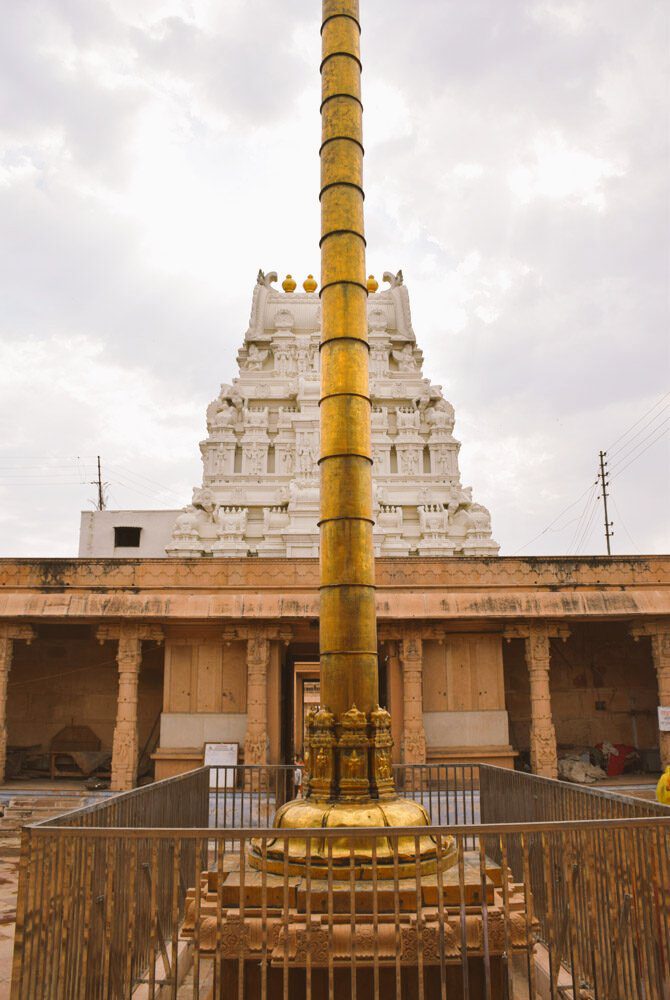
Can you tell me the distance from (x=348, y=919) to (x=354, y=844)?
1.57ft

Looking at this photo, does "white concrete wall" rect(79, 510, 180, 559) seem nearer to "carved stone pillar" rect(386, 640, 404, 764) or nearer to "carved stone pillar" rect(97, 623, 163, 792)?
"carved stone pillar" rect(97, 623, 163, 792)

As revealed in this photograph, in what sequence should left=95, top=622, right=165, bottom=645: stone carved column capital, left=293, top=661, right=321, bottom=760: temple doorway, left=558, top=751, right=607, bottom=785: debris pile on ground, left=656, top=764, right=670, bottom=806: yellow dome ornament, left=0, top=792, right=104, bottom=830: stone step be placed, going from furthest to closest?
left=293, top=661, right=321, bottom=760: temple doorway
left=558, top=751, right=607, bottom=785: debris pile on ground
left=95, top=622, right=165, bottom=645: stone carved column capital
left=0, top=792, right=104, bottom=830: stone step
left=656, top=764, right=670, bottom=806: yellow dome ornament

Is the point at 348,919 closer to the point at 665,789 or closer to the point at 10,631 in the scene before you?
the point at 665,789

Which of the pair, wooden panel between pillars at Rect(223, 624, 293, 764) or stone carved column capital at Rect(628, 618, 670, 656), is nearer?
wooden panel between pillars at Rect(223, 624, 293, 764)

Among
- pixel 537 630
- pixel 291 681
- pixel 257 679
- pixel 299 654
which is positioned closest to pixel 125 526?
pixel 291 681

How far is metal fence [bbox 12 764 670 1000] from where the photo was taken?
4102 mm

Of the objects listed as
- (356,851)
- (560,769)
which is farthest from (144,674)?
(356,851)

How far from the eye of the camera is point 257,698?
545 inches

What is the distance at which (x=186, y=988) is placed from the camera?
535 centimetres

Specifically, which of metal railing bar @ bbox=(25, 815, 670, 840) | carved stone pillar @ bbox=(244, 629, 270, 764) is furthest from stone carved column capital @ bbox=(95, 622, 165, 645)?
metal railing bar @ bbox=(25, 815, 670, 840)

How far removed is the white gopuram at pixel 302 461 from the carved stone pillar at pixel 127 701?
1128 centimetres

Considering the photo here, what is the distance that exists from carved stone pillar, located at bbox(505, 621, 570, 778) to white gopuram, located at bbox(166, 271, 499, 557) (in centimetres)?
1026

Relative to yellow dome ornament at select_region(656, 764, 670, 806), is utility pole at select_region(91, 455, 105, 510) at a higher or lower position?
higher

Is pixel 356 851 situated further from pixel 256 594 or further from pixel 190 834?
pixel 256 594
